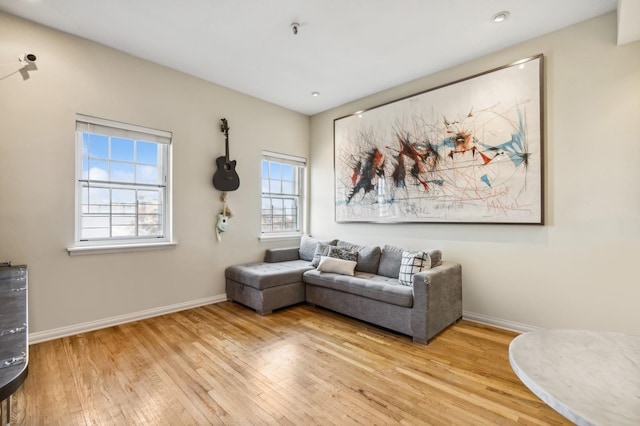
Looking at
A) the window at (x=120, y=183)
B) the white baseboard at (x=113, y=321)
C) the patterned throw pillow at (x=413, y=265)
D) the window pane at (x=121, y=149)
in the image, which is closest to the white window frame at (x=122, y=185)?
the window at (x=120, y=183)

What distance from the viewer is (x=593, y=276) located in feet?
8.68

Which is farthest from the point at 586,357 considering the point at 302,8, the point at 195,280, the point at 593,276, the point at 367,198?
the point at 195,280

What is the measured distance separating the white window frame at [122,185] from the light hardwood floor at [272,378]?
837 mm

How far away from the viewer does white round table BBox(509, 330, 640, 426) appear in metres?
0.67

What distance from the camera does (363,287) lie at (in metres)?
3.19

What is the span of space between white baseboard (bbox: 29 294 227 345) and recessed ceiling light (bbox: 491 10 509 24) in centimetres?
419

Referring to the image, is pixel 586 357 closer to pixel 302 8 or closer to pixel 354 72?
pixel 302 8

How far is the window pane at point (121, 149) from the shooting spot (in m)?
3.24

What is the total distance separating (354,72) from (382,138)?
0.91m

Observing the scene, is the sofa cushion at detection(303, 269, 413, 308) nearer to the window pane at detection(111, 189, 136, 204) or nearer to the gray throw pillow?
the gray throw pillow

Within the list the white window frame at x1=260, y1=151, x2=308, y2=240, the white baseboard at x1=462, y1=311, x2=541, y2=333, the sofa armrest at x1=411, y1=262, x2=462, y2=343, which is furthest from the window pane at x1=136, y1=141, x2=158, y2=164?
the white baseboard at x1=462, y1=311, x2=541, y2=333

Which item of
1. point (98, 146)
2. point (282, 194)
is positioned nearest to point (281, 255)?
point (282, 194)

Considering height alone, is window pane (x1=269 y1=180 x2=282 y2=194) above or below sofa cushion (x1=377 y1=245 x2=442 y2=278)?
above

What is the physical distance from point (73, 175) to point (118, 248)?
0.82 metres
